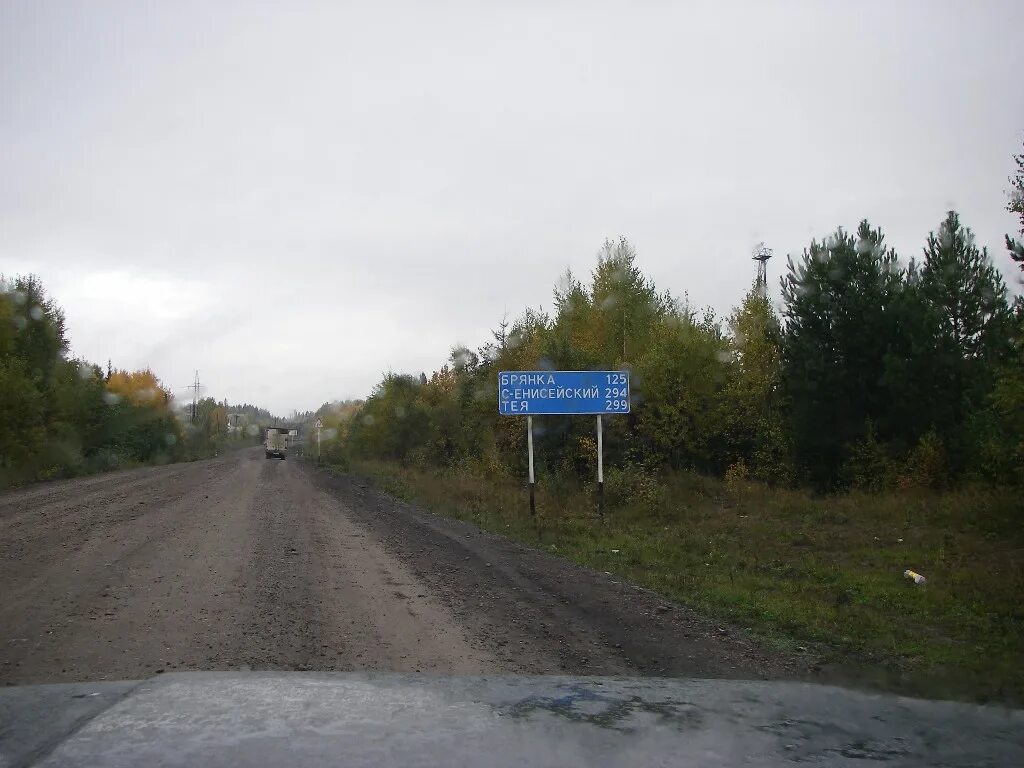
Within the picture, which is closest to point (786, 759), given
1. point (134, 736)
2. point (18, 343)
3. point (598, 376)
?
point (134, 736)

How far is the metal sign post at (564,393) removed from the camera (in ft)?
66.2

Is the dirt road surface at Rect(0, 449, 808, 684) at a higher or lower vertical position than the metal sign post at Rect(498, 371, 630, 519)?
lower

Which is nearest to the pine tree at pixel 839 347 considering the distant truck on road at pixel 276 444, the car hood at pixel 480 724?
the car hood at pixel 480 724

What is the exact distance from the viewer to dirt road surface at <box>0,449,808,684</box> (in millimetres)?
6355

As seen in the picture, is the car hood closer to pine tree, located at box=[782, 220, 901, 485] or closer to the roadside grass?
the roadside grass

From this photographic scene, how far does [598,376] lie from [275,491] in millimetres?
13220

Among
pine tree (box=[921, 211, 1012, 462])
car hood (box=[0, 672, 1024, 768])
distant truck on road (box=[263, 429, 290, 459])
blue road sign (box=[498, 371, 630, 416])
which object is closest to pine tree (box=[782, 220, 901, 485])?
pine tree (box=[921, 211, 1012, 462])

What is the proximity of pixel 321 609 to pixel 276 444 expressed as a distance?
7633 centimetres

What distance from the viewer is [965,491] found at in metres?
18.9

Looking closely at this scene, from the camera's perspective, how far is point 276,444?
81312 mm

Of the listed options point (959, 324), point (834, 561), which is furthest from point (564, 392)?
point (959, 324)

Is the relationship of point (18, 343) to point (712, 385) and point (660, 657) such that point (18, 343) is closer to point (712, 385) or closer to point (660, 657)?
point (712, 385)

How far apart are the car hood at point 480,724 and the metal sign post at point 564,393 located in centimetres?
1588

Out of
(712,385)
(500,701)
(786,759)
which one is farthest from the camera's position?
(712,385)
